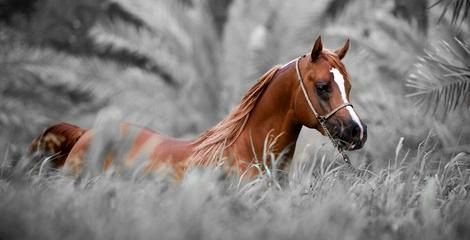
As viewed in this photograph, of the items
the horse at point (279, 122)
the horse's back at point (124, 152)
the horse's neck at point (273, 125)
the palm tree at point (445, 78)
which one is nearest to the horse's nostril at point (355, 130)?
the horse at point (279, 122)

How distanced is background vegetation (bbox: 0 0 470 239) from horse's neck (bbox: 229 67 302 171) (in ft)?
0.66

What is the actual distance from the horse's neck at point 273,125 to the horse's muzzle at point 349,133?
1.03ft

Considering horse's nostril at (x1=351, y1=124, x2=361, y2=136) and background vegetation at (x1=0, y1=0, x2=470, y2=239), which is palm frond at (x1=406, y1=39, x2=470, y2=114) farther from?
horse's nostril at (x1=351, y1=124, x2=361, y2=136)

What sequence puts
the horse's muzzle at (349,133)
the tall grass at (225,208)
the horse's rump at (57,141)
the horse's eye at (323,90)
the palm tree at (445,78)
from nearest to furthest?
the tall grass at (225,208), the horse's muzzle at (349,133), the horse's eye at (323,90), the palm tree at (445,78), the horse's rump at (57,141)

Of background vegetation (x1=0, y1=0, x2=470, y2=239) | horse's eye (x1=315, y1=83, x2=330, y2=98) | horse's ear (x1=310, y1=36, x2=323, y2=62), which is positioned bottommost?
background vegetation (x1=0, y1=0, x2=470, y2=239)

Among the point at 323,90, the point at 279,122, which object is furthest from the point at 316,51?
the point at 279,122

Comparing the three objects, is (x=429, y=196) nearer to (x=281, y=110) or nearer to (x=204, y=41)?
(x=281, y=110)

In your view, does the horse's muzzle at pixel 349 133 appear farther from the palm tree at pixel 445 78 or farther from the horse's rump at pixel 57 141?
the horse's rump at pixel 57 141

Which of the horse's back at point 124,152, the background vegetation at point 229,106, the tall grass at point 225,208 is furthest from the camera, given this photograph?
the horse's back at point 124,152

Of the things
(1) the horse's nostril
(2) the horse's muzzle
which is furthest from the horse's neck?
(1) the horse's nostril

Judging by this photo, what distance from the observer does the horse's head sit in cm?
533

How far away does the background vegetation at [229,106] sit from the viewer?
4.04m

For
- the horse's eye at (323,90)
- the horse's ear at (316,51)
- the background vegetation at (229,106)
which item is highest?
the horse's ear at (316,51)

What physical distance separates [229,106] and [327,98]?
26.0 ft
